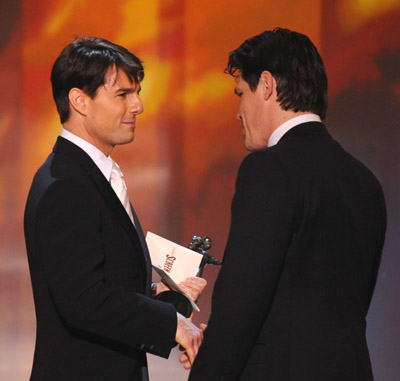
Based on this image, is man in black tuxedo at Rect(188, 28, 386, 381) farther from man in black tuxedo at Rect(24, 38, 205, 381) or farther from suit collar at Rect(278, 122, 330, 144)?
man in black tuxedo at Rect(24, 38, 205, 381)

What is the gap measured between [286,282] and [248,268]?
94mm

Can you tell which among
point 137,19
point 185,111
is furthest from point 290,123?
point 137,19

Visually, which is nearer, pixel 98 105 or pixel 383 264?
pixel 98 105

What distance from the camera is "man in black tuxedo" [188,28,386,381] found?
1.39 meters

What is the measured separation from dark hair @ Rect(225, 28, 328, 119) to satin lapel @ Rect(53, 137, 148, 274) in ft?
1.55

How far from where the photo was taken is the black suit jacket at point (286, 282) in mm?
1394

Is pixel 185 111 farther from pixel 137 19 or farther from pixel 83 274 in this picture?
pixel 83 274

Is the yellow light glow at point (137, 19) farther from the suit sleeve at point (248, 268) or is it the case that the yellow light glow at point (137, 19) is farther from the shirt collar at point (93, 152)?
the suit sleeve at point (248, 268)

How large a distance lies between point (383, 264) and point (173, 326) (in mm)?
2419

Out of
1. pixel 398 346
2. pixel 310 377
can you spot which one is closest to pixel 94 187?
pixel 310 377

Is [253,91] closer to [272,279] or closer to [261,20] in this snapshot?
[272,279]

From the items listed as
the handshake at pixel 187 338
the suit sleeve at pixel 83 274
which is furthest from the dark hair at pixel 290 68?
the handshake at pixel 187 338

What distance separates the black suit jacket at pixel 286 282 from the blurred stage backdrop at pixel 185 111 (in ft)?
7.88

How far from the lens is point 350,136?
3916 mm
